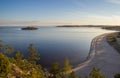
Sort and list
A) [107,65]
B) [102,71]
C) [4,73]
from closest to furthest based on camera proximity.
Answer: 1. [4,73]
2. [102,71]
3. [107,65]

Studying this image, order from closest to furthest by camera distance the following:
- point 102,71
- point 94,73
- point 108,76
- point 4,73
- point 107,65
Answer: point 4,73 → point 94,73 → point 108,76 → point 102,71 → point 107,65

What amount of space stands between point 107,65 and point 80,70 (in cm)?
1034

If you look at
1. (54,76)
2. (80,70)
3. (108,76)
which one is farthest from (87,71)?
(54,76)

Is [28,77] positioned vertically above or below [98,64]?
above

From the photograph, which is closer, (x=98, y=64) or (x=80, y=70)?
(x=80, y=70)

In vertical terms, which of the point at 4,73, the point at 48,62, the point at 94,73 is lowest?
the point at 48,62

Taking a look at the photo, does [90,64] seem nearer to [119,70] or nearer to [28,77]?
[119,70]

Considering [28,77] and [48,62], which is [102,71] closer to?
[48,62]

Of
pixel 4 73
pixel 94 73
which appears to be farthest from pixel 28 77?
pixel 94 73

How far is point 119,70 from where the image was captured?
5088 centimetres

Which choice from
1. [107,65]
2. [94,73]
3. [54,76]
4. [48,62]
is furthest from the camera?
[48,62]

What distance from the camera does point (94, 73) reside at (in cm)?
3167

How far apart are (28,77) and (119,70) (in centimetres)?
3400

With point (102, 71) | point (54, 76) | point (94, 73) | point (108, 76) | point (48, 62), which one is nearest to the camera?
point (94, 73)
